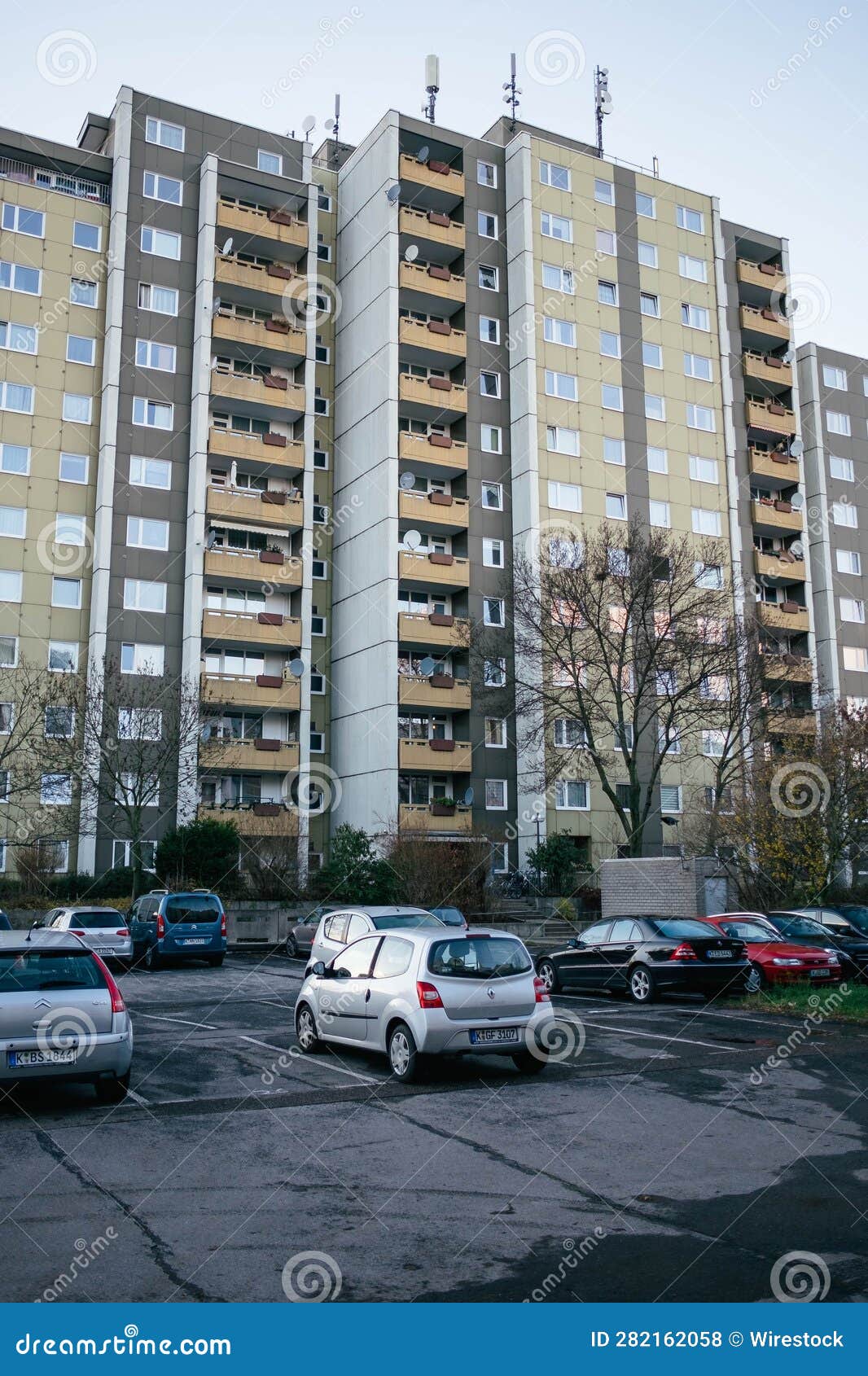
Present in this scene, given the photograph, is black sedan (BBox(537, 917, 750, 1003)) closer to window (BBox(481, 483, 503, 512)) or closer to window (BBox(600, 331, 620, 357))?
window (BBox(481, 483, 503, 512))

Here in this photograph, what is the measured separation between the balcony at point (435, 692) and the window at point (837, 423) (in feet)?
92.4

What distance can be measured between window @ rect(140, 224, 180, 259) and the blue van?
28.5m

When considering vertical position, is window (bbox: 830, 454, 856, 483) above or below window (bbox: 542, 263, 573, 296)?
below

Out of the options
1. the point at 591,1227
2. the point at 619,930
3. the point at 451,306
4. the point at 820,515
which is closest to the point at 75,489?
the point at 451,306

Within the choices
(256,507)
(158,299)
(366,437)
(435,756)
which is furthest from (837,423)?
(158,299)

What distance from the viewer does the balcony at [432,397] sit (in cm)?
4503

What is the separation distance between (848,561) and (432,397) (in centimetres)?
2524

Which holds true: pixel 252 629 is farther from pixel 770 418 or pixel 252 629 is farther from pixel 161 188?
pixel 770 418

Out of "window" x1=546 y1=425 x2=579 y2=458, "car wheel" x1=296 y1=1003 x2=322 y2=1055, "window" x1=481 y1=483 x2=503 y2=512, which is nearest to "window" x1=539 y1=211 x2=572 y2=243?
"window" x1=546 y1=425 x2=579 y2=458

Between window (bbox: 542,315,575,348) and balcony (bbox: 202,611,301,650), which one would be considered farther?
window (bbox: 542,315,575,348)

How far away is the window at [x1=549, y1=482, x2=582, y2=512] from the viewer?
46.4m

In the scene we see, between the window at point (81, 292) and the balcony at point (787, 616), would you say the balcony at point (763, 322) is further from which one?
the window at point (81, 292)

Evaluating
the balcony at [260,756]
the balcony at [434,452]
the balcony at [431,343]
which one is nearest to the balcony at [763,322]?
the balcony at [431,343]

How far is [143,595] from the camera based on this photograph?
42.3 m
